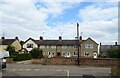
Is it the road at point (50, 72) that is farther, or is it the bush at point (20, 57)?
the bush at point (20, 57)

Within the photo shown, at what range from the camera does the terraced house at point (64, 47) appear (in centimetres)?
8469

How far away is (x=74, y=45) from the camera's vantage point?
87.4 metres

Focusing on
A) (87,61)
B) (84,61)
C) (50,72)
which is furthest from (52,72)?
(84,61)

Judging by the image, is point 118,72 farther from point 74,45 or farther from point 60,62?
point 74,45

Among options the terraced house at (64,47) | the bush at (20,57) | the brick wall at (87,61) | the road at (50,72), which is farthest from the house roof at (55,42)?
the road at (50,72)

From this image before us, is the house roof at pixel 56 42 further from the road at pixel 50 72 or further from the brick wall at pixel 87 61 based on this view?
the road at pixel 50 72

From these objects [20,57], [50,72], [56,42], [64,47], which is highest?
[56,42]

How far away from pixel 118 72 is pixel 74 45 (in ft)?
212

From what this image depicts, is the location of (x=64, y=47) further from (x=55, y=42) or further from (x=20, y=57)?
(x=20, y=57)

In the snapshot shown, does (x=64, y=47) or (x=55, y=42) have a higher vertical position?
(x=55, y=42)

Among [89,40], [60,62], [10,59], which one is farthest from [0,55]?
[89,40]

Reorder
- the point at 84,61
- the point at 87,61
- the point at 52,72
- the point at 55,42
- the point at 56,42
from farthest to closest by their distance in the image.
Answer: the point at 55,42
the point at 56,42
the point at 84,61
the point at 87,61
the point at 52,72

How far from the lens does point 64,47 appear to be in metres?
88.2

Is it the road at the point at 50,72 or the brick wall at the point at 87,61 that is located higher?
the brick wall at the point at 87,61
